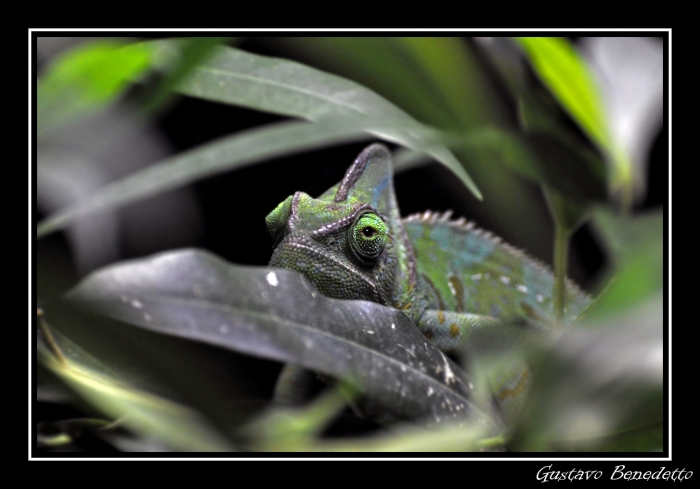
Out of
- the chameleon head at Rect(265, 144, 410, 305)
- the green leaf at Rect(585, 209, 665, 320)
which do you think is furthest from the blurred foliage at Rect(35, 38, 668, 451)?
the chameleon head at Rect(265, 144, 410, 305)

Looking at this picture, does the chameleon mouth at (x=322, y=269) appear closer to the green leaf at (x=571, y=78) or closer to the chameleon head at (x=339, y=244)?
the chameleon head at (x=339, y=244)

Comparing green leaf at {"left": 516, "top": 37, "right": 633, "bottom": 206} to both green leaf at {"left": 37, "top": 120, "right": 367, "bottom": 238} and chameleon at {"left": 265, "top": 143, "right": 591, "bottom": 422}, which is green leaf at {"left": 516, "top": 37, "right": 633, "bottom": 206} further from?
chameleon at {"left": 265, "top": 143, "right": 591, "bottom": 422}

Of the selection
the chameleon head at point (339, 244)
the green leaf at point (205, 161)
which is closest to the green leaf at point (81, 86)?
the green leaf at point (205, 161)

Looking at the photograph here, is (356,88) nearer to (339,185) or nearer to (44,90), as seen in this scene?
(44,90)

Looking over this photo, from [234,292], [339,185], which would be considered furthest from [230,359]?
[234,292]

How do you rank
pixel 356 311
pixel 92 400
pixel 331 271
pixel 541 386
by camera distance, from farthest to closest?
pixel 331 271 → pixel 356 311 → pixel 92 400 → pixel 541 386

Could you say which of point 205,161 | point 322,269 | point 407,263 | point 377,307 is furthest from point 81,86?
point 407,263
